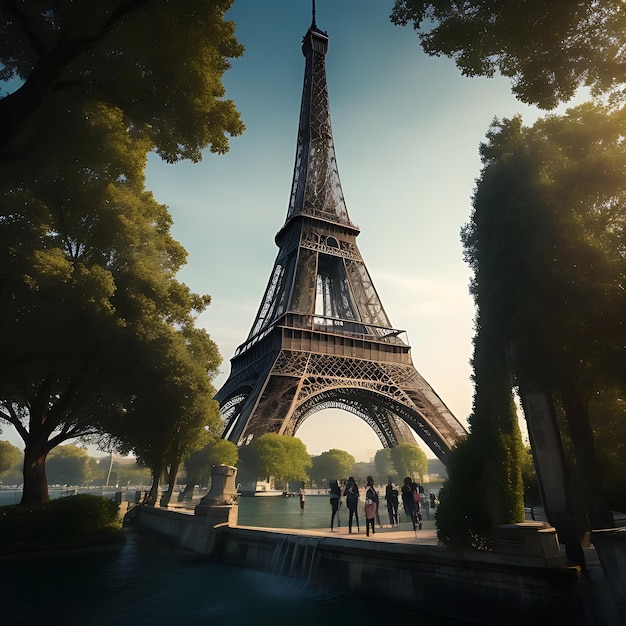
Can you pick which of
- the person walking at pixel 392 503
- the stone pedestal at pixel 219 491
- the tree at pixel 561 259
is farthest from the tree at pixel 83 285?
the tree at pixel 561 259

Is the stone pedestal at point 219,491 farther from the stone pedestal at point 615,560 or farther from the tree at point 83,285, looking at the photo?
the stone pedestal at point 615,560

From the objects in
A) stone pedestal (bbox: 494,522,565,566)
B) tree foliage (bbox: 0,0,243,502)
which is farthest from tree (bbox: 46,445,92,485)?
stone pedestal (bbox: 494,522,565,566)

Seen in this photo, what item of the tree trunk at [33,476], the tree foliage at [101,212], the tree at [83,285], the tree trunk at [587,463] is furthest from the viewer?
the tree trunk at [33,476]

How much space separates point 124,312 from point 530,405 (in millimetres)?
13199

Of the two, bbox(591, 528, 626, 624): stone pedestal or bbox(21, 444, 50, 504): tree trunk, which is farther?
bbox(21, 444, 50, 504): tree trunk

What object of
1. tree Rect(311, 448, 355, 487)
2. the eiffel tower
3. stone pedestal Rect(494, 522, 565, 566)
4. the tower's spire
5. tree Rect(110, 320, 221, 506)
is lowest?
stone pedestal Rect(494, 522, 565, 566)

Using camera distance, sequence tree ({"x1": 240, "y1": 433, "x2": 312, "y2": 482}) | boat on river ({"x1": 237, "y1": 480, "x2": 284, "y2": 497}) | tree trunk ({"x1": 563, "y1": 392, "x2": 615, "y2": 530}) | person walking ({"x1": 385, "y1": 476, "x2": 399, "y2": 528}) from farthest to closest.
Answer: tree ({"x1": 240, "y1": 433, "x2": 312, "y2": 482}), boat on river ({"x1": 237, "y1": 480, "x2": 284, "y2": 497}), person walking ({"x1": 385, "y1": 476, "x2": 399, "y2": 528}), tree trunk ({"x1": 563, "y1": 392, "x2": 615, "y2": 530})

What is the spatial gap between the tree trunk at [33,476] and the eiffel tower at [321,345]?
19505 mm

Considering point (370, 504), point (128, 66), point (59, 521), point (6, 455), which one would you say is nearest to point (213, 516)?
point (370, 504)

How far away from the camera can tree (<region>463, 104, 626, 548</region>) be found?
984 centimetres

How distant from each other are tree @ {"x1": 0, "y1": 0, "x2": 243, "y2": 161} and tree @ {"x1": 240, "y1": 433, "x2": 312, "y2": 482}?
50402 mm

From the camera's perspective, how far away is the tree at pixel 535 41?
677cm

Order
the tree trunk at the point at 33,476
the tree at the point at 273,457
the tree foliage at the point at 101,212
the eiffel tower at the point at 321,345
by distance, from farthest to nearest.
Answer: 1. the tree at the point at 273,457
2. the eiffel tower at the point at 321,345
3. the tree trunk at the point at 33,476
4. the tree foliage at the point at 101,212

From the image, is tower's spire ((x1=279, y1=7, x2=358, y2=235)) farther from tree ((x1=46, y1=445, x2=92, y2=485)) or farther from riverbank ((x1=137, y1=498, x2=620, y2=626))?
tree ((x1=46, y1=445, x2=92, y2=485))
